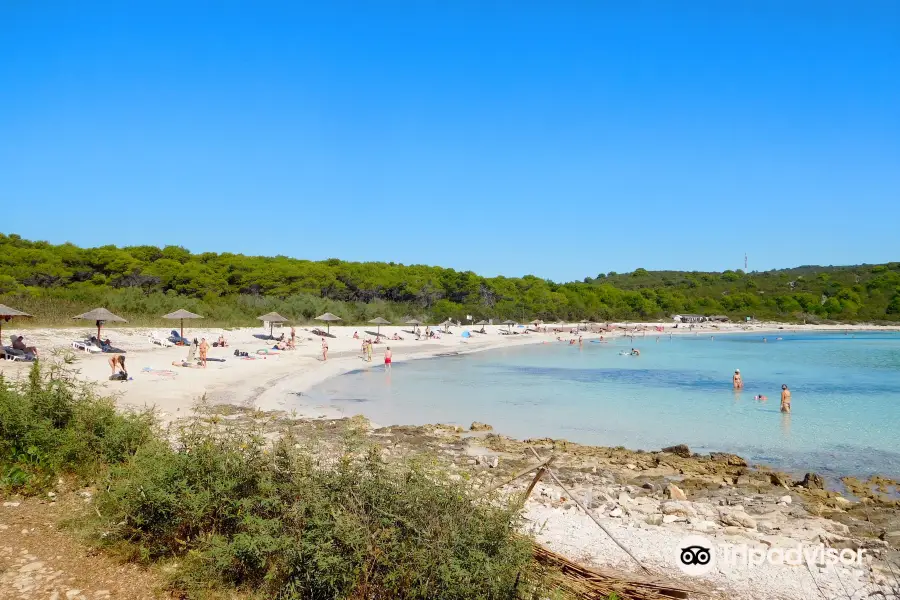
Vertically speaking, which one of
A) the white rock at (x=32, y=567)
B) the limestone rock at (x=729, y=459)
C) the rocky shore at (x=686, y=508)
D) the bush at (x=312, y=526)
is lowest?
the limestone rock at (x=729, y=459)

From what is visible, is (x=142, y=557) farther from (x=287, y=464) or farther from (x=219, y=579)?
(x=287, y=464)

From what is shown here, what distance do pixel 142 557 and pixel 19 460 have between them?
275 centimetres

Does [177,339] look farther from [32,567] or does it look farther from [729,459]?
[32,567]

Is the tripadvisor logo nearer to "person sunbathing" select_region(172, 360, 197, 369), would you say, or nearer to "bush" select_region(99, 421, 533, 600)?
"bush" select_region(99, 421, 533, 600)

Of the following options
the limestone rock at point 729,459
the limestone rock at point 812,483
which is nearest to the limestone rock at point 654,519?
the limestone rock at point 812,483

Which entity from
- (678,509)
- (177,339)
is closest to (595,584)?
(678,509)

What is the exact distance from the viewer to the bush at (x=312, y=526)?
3.82 m

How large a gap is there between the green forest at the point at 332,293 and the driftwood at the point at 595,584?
93.3 ft

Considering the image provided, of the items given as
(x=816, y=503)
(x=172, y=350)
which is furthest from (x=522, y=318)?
(x=816, y=503)

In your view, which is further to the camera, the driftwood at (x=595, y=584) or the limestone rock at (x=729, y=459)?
the limestone rock at (x=729, y=459)

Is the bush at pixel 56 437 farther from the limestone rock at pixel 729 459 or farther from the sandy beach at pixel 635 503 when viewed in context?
the limestone rock at pixel 729 459

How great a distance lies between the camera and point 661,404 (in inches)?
772

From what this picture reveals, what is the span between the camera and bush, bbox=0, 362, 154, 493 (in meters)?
6.36

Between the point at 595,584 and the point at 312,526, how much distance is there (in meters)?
2.21
